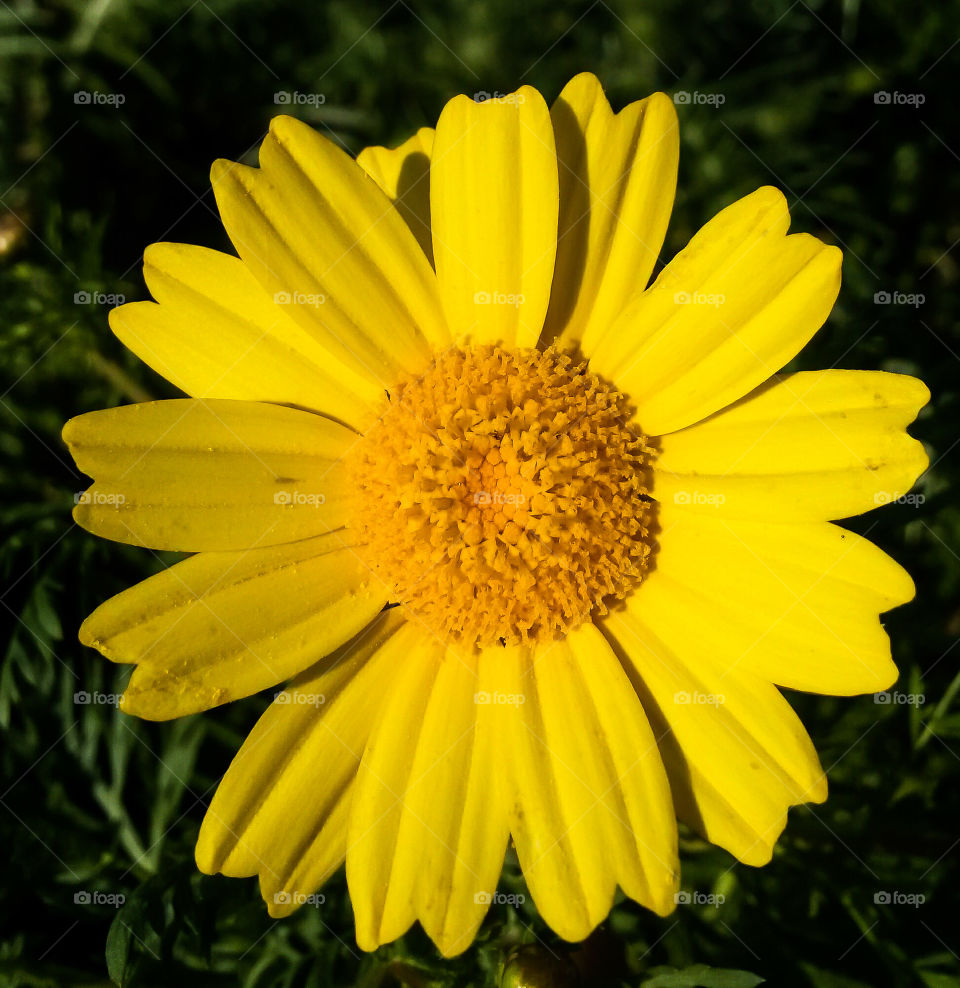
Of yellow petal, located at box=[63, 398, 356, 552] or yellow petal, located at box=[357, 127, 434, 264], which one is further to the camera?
yellow petal, located at box=[357, 127, 434, 264]

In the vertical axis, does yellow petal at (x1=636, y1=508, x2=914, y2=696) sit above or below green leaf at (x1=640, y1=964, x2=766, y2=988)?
above

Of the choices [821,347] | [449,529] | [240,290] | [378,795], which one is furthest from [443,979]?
[821,347]

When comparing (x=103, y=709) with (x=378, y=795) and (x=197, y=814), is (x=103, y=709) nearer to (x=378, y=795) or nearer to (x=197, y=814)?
(x=197, y=814)

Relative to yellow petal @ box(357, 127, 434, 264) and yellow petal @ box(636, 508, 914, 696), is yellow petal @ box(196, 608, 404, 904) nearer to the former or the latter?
yellow petal @ box(636, 508, 914, 696)

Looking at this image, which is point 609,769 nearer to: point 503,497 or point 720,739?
point 720,739

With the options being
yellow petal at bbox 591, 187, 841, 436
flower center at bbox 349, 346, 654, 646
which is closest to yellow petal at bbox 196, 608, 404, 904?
flower center at bbox 349, 346, 654, 646

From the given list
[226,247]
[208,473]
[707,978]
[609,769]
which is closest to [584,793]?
[609,769]
